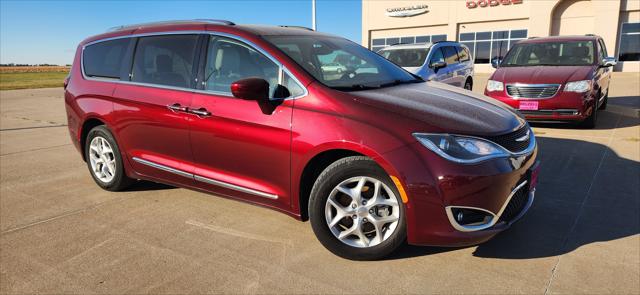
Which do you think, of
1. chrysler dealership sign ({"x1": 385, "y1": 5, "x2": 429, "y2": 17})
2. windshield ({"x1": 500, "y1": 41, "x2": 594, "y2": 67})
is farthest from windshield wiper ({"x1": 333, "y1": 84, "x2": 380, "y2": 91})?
chrysler dealership sign ({"x1": 385, "y1": 5, "x2": 429, "y2": 17})

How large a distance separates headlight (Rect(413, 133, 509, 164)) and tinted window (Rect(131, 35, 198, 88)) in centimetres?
215

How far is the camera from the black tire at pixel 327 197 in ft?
9.57

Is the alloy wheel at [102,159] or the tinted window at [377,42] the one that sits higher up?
the tinted window at [377,42]

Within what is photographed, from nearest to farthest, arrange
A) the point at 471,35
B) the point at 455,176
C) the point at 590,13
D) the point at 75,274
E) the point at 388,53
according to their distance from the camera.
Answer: the point at 455,176 → the point at 75,274 → the point at 388,53 → the point at 590,13 → the point at 471,35

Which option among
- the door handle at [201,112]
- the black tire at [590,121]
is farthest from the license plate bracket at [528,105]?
the door handle at [201,112]

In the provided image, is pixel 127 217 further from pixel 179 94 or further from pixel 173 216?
pixel 179 94

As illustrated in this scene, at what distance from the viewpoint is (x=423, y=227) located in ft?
9.34

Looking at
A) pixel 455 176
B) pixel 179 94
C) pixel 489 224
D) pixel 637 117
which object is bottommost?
pixel 637 117

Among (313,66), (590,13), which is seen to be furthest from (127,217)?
(590,13)

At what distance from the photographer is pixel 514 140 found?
123 inches

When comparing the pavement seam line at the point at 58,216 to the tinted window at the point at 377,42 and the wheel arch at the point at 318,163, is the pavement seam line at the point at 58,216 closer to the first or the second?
the wheel arch at the point at 318,163

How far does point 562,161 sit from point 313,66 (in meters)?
3.74

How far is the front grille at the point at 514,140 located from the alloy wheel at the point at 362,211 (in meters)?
0.78

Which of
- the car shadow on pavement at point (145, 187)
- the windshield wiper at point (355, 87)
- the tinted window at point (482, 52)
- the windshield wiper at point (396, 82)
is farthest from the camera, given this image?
the tinted window at point (482, 52)
